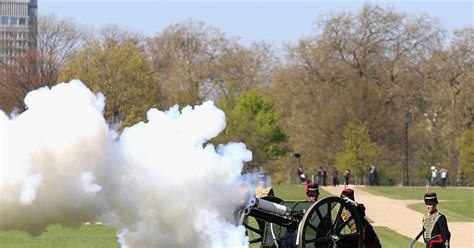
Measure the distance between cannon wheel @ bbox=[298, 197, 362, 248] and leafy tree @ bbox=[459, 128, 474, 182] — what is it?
78116mm

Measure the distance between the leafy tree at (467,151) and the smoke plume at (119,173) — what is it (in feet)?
260

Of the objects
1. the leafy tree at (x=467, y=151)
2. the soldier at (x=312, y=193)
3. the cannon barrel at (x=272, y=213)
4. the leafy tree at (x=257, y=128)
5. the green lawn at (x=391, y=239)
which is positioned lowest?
the green lawn at (x=391, y=239)

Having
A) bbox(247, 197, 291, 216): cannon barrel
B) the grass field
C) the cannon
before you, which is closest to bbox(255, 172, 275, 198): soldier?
the cannon

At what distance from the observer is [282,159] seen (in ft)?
357

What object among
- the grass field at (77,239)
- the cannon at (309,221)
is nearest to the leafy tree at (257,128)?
the grass field at (77,239)

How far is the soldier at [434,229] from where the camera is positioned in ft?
67.5

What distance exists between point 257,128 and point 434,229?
286ft

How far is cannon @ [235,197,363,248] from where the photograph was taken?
19.0 metres

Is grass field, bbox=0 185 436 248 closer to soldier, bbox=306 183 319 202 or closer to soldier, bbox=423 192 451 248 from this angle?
soldier, bbox=306 183 319 202

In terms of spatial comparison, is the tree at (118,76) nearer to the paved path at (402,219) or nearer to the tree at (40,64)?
the tree at (40,64)

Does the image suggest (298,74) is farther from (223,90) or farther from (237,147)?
(237,147)

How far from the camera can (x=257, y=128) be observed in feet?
354

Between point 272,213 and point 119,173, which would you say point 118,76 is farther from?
point 119,173

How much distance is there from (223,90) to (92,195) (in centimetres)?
10229
